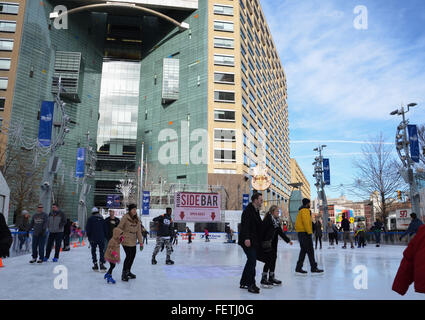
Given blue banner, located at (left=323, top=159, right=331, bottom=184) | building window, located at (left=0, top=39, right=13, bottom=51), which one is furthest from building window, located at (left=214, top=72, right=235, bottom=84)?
building window, located at (left=0, top=39, right=13, bottom=51)

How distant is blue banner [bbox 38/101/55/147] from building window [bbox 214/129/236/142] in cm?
3638

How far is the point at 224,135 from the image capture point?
174 ft

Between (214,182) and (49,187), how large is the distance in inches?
1428

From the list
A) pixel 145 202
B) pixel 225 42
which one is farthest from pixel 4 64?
pixel 225 42

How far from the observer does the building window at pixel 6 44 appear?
4766cm

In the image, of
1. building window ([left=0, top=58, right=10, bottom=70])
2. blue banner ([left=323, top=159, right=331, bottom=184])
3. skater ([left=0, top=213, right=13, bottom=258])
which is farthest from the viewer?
Answer: building window ([left=0, top=58, right=10, bottom=70])

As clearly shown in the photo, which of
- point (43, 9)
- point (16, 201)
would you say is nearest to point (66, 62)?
point (43, 9)

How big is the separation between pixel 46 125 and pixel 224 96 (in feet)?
130

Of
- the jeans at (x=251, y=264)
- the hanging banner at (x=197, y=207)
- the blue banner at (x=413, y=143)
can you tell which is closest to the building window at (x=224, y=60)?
the hanging banner at (x=197, y=207)

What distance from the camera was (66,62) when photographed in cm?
5575

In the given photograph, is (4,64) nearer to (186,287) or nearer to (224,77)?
(224,77)

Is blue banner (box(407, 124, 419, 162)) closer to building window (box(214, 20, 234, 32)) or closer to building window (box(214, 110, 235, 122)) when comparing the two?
building window (box(214, 110, 235, 122))

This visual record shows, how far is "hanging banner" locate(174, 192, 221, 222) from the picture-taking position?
2131 cm
